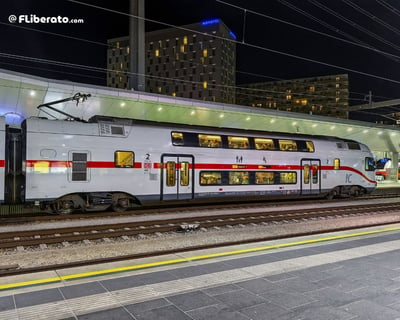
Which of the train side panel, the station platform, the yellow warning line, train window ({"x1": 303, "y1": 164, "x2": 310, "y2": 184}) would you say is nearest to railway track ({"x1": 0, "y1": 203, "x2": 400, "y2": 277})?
the station platform

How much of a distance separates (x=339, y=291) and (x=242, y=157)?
13029 mm

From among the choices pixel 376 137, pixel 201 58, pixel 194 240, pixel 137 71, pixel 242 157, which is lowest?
pixel 194 240

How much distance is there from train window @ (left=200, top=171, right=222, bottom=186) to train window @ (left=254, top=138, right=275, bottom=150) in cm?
281

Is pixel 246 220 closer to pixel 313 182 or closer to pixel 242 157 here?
pixel 242 157

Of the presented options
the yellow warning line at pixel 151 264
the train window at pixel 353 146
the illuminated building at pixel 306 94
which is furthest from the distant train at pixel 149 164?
the illuminated building at pixel 306 94

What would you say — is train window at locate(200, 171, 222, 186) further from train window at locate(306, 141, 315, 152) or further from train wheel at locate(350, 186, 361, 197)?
train wheel at locate(350, 186, 361, 197)

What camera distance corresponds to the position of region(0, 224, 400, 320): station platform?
459 centimetres

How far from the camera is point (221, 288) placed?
5461 millimetres

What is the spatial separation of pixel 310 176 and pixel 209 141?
7.25m

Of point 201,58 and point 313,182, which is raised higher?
point 201,58

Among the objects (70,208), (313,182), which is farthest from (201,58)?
(70,208)

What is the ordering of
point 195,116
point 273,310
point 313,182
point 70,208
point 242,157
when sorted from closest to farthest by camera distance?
point 273,310 → point 70,208 → point 242,157 → point 313,182 → point 195,116

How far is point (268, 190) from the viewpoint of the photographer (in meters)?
19.4

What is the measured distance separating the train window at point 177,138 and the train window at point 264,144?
4435 millimetres
